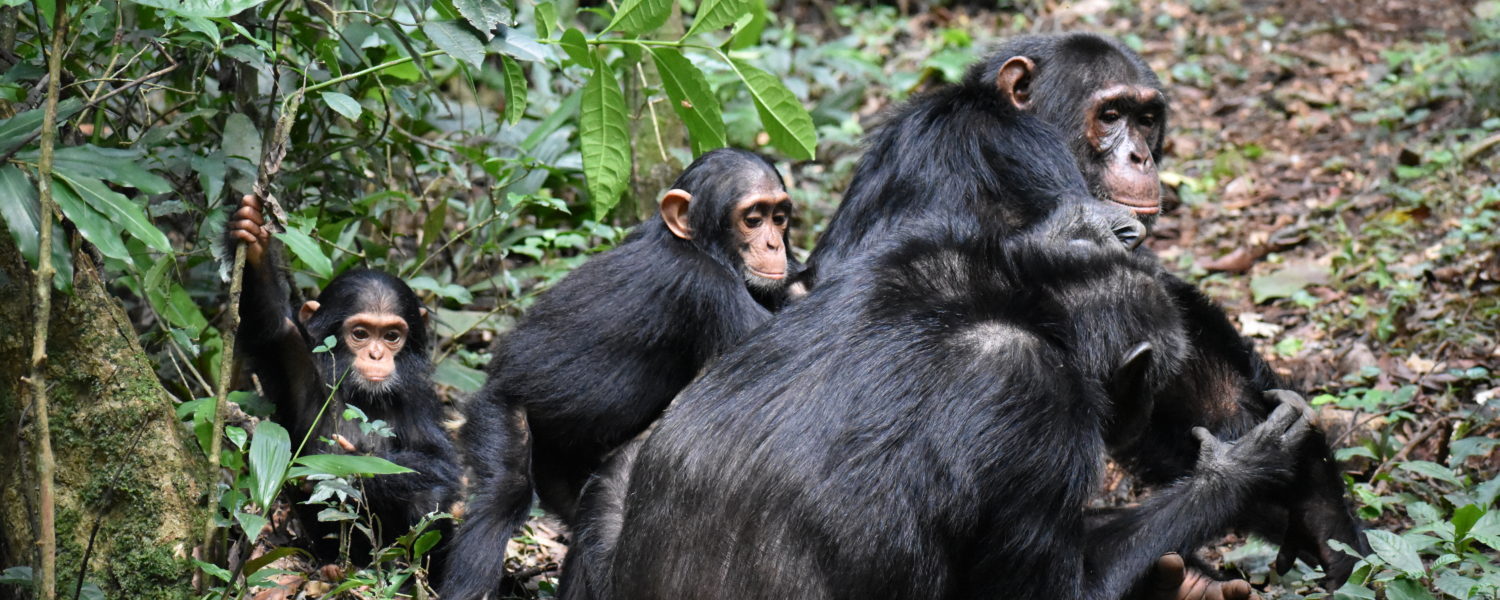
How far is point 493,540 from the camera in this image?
15.7 feet

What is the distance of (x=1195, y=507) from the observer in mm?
4148

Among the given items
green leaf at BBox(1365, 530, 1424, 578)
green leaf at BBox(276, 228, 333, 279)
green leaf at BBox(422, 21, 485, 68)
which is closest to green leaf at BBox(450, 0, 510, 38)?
green leaf at BBox(422, 21, 485, 68)

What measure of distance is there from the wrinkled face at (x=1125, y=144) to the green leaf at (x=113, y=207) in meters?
3.99

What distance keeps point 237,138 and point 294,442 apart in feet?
3.96

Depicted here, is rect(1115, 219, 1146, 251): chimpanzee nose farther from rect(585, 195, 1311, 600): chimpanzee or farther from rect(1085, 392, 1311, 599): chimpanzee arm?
rect(585, 195, 1311, 600): chimpanzee

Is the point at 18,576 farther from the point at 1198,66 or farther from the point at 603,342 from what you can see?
the point at 1198,66

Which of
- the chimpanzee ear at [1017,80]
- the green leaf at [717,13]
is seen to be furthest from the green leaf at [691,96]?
the chimpanzee ear at [1017,80]

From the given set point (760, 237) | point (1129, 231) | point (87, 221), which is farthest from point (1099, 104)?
point (87, 221)

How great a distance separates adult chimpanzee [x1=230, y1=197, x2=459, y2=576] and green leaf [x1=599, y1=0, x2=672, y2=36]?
1523 millimetres

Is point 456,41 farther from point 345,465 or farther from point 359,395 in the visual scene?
point 359,395

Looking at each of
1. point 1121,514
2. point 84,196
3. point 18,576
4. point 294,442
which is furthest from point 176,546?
point 1121,514

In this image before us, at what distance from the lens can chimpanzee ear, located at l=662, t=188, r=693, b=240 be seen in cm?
550

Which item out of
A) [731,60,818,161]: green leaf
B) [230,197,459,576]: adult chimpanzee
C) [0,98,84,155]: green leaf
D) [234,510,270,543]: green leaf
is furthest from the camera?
[731,60,818,161]: green leaf

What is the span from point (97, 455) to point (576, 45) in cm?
205
